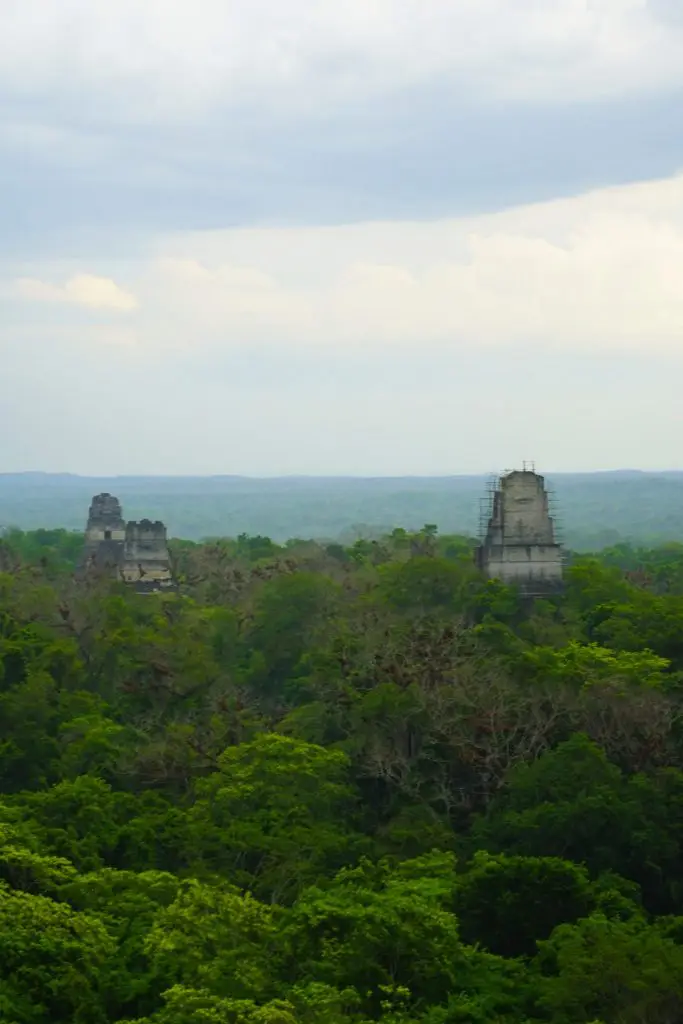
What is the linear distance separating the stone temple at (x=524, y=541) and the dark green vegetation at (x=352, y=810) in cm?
84

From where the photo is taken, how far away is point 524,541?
52.0 m

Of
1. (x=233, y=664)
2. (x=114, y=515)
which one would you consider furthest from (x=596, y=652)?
(x=114, y=515)

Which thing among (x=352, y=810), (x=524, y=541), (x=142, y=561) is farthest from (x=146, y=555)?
(x=352, y=810)

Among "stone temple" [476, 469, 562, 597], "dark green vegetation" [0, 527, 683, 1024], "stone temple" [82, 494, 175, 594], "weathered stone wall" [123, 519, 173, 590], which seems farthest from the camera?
"weathered stone wall" [123, 519, 173, 590]

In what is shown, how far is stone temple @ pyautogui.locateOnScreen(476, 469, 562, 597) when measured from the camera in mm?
51562

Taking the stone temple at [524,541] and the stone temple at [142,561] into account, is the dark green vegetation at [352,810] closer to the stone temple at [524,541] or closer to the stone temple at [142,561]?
the stone temple at [524,541]

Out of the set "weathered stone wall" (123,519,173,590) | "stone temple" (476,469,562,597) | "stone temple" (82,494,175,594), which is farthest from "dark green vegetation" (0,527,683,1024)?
"weathered stone wall" (123,519,173,590)

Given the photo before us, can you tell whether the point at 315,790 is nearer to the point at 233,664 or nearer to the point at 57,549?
the point at 233,664

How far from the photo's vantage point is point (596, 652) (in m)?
40.5

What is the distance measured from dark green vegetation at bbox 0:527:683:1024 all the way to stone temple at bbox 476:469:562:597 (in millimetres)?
843

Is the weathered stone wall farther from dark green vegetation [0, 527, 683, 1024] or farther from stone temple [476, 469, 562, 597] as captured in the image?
stone temple [476, 469, 562, 597]

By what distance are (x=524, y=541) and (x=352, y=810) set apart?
63.3 ft

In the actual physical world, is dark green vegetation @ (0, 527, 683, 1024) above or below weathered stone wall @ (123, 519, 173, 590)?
below

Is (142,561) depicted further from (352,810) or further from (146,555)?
(352,810)
